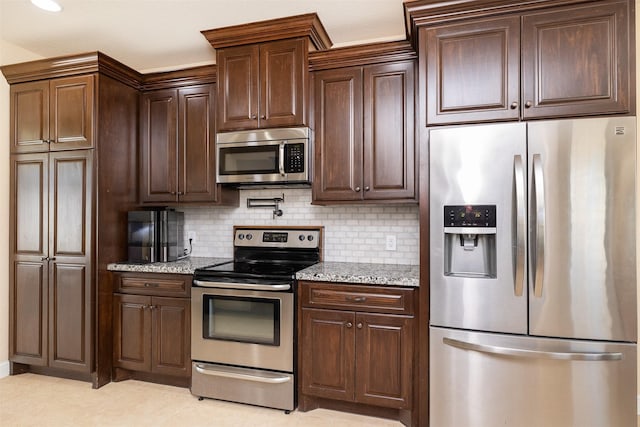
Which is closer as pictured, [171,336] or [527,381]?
[527,381]

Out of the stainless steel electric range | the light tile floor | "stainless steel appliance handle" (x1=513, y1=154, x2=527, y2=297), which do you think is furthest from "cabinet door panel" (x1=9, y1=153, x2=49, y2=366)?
"stainless steel appliance handle" (x1=513, y1=154, x2=527, y2=297)

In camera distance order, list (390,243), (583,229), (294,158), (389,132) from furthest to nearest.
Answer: (390,243) < (294,158) < (389,132) < (583,229)

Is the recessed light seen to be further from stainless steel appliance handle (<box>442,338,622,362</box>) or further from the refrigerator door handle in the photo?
stainless steel appliance handle (<box>442,338,622,362</box>)

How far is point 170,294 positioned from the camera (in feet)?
8.91

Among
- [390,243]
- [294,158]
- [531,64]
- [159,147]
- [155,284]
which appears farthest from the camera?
[159,147]

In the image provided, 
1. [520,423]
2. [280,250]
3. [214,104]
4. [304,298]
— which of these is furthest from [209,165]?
[520,423]

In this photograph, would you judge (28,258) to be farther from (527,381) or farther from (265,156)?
(527,381)

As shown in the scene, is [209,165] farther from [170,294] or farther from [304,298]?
[304,298]

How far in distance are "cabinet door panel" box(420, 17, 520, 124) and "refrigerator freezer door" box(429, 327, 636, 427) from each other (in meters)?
1.20

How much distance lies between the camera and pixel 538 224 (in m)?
1.86

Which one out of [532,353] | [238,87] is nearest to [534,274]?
[532,353]

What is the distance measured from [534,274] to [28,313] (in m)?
3.56

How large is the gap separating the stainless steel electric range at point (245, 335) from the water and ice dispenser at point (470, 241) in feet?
3.23

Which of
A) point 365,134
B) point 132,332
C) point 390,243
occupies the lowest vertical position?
point 132,332
